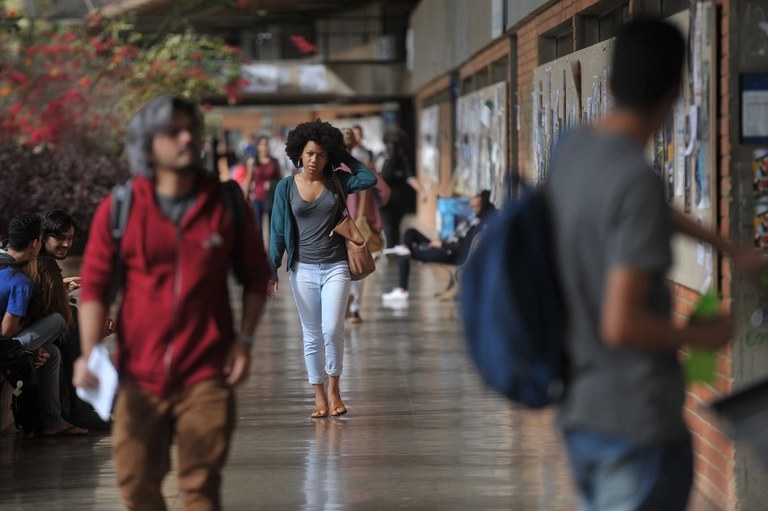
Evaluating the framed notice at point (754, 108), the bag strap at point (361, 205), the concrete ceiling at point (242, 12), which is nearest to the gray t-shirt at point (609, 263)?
the framed notice at point (754, 108)

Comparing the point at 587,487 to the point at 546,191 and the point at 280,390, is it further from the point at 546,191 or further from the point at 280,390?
the point at 280,390

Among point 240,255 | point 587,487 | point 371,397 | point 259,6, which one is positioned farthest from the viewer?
point 259,6

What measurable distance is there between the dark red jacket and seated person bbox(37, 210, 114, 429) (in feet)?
11.1

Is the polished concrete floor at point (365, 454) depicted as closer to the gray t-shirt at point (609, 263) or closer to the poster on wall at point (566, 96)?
the poster on wall at point (566, 96)

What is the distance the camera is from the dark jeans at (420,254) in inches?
597

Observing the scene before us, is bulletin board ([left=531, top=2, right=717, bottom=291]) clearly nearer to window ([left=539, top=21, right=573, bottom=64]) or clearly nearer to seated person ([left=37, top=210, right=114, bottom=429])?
seated person ([left=37, top=210, right=114, bottom=429])

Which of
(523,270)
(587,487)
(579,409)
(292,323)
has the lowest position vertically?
(292,323)

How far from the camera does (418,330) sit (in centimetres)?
1363

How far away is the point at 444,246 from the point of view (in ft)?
50.2

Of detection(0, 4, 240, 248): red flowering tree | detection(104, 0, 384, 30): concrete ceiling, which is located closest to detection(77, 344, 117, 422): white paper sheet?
detection(0, 4, 240, 248): red flowering tree

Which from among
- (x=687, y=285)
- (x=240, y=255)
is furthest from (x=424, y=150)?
(x=240, y=255)

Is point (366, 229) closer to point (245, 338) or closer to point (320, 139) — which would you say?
point (320, 139)

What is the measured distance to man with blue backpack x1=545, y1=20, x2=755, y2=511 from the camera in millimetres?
3289

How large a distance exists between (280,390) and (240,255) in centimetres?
540
